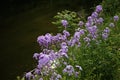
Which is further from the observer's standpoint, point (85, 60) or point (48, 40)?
point (48, 40)

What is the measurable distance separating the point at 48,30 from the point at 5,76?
12.2 ft

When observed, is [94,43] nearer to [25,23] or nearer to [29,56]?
[29,56]

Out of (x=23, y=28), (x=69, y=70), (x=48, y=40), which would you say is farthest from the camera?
(x=23, y=28)

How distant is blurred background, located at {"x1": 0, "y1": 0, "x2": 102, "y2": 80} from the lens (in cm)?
884

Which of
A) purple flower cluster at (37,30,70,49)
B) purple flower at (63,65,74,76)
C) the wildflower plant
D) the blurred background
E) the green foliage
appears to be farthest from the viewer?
the blurred background

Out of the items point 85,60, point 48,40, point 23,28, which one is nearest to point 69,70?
point 85,60

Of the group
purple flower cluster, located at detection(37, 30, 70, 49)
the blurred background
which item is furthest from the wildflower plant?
the blurred background

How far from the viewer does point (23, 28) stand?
12.7m

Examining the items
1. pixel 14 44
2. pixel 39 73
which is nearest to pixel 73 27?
pixel 39 73

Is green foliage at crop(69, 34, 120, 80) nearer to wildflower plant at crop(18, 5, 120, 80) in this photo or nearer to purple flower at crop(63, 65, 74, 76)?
wildflower plant at crop(18, 5, 120, 80)

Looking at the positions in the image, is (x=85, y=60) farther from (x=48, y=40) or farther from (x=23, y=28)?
(x=23, y=28)

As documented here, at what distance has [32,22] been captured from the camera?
13.4 m

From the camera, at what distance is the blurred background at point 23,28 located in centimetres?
884

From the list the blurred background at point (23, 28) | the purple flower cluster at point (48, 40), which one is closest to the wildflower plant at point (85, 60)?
the purple flower cluster at point (48, 40)
